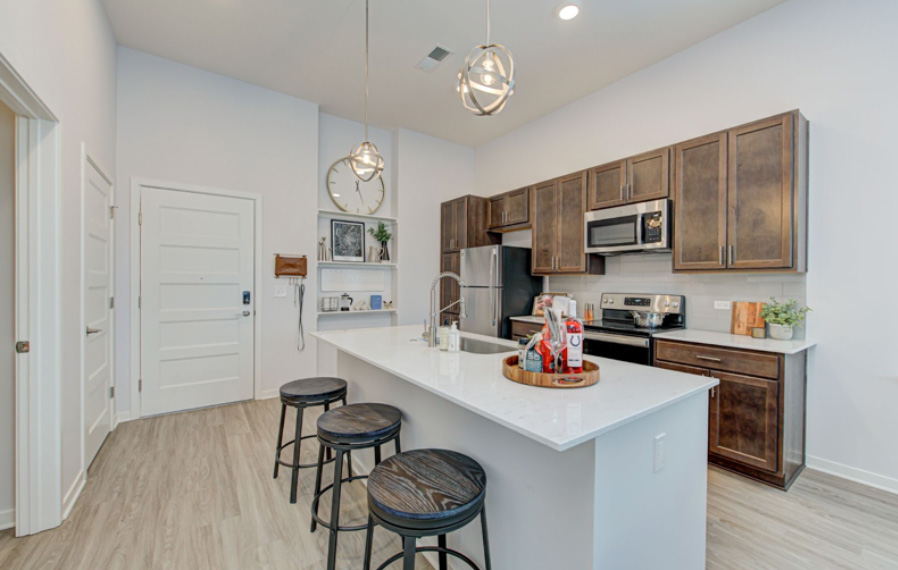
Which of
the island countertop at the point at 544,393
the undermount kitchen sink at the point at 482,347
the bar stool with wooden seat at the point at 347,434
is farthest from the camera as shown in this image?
the undermount kitchen sink at the point at 482,347

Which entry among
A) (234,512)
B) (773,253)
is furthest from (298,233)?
(773,253)

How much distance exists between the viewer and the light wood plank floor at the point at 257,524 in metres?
1.74

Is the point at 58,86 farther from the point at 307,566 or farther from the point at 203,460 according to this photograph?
the point at 307,566

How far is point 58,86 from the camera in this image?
2.00 meters

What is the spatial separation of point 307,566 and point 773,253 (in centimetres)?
329

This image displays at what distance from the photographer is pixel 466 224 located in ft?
16.2

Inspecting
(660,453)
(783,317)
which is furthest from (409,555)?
(783,317)

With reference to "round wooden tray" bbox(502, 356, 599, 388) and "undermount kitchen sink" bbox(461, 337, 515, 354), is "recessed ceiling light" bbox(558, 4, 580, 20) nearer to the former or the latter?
"undermount kitchen sink" bbox(461, 337, 515, 354)

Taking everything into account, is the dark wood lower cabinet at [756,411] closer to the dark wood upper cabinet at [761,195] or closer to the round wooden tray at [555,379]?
the dark wood upper cabinet at [761,195]

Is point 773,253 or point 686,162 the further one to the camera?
point 686,162

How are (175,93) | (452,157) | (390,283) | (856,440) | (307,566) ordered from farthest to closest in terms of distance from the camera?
1. (452,157)
2. (390,283)
3. (175,93)
4. (856,440)
5. (307,566)

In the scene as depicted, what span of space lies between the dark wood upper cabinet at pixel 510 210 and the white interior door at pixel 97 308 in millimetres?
3835

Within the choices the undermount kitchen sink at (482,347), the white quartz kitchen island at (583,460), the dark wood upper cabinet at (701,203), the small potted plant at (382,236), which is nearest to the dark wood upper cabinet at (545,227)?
the dark wood upper cabinet at (701,203)

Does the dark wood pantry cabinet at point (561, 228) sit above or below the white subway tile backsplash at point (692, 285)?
above
